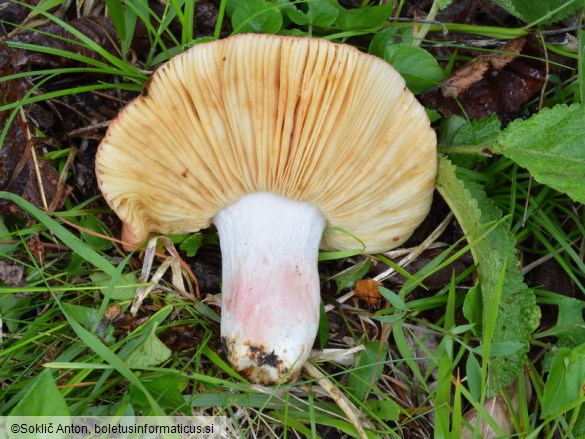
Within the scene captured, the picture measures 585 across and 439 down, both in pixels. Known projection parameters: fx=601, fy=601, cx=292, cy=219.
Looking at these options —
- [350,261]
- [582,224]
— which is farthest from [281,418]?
[582,224]

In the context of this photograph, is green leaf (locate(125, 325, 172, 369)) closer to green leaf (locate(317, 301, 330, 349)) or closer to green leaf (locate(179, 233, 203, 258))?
green leaf (locate(179, 233, 203, 258))

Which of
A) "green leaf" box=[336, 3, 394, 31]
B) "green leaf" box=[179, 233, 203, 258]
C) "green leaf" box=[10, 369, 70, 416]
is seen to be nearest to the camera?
"green leaf" box=[10, 369, 70, 416]

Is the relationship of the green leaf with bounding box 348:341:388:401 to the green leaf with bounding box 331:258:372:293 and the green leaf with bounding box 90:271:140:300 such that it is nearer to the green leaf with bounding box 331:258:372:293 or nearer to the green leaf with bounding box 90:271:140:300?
the green leaf with bounding box 331:258:372:293

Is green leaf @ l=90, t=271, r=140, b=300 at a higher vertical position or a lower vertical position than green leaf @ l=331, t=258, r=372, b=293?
higher

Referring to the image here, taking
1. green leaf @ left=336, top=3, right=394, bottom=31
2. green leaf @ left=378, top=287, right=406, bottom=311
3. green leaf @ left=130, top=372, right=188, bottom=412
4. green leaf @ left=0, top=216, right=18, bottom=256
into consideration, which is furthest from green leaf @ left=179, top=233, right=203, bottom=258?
green leaf @ left=336, top=3, right=394, bottom=31

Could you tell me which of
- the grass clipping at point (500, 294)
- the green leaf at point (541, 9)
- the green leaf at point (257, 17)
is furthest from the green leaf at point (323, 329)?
the green leaf at point (541, 9)

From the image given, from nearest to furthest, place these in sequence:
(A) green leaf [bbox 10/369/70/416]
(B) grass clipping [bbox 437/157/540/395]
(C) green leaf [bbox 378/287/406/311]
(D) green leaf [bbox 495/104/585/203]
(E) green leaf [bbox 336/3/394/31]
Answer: (A) green leaf [bbox 10/369/70/416], (D) green leaf [bbox 495/104/585/203], (B) grass clipping [bbox 437/157/540/395], (C) green leaf [bbox 378/287/406/311], (E) green leaf [bbox 336/3/394/31]

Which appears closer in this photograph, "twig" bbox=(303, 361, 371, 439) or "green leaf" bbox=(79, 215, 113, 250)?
"twig" bbox=(303, 361, 371, 439)

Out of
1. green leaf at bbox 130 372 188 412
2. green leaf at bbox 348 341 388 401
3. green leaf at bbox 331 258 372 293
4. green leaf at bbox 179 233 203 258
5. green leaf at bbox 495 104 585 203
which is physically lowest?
green leaf at bbox 348 341 388 401
